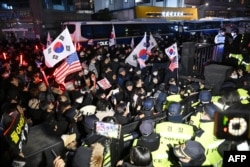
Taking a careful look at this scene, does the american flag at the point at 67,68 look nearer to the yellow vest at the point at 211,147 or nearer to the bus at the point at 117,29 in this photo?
the yellow vest at the point at 211,147

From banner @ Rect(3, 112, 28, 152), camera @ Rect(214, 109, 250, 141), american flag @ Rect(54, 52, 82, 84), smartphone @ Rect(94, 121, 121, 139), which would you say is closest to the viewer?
camera @ Rect(214, 109, 250, 141)

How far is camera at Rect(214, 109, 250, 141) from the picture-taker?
2.63m

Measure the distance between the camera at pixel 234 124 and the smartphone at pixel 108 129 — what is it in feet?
4.57


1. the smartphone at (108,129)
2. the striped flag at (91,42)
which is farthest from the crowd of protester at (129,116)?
the striped flag at (91,42)

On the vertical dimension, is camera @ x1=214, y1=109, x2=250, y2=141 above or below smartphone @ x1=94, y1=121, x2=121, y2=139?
above

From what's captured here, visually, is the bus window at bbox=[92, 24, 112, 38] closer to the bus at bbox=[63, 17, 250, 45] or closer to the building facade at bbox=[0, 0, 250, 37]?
the bus at bbox=[63, 17, 250, 45]

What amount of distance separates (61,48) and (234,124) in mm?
5330

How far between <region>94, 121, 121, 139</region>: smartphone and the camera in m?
1.39

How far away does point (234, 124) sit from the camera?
263 centimetres

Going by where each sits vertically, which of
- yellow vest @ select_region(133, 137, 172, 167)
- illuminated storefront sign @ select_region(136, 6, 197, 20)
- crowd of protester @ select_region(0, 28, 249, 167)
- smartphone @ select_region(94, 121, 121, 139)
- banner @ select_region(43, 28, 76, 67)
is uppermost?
illuminated storefront sign @ select_region(136, 6, 197, 20)

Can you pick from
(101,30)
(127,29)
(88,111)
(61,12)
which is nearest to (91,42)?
(101,30)

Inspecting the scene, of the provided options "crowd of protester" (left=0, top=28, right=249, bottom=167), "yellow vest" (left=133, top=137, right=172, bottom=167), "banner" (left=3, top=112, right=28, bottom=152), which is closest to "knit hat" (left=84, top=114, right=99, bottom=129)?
"crowd of protester" (left=0, top=28, right=249, bottom=167)

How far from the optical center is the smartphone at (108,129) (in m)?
3.38

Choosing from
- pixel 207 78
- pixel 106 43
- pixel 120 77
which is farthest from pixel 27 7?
pixel 207 78
